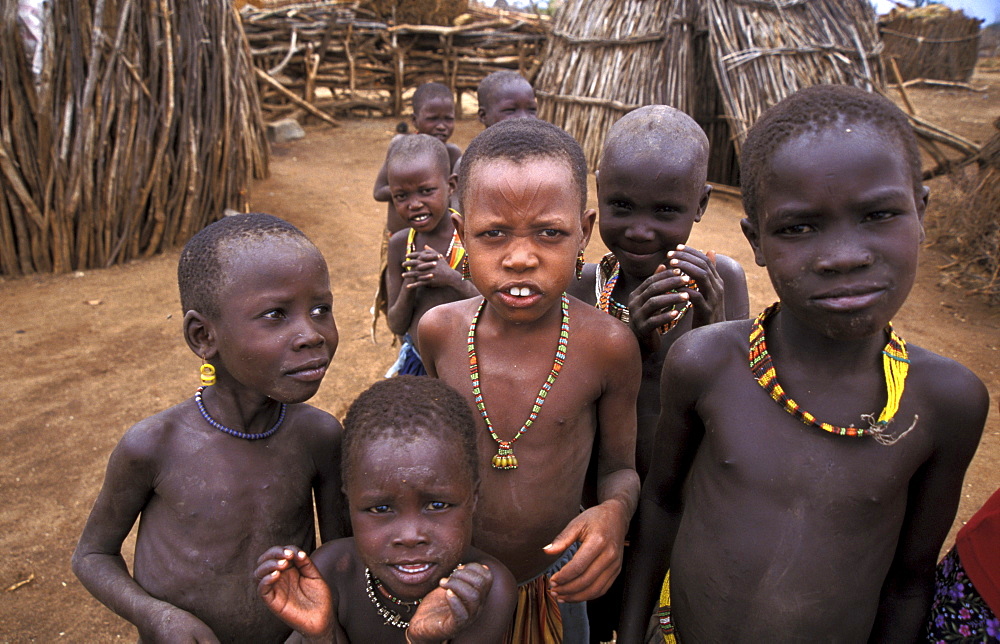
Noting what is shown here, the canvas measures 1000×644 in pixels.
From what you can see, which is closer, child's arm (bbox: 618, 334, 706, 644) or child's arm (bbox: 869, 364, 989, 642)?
child's arm (bbox: 869, 364, 989, 642)

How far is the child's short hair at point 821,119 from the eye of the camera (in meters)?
1.24

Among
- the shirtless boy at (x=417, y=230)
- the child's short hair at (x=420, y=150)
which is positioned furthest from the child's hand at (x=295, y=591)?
the child's short hair at (x=420, y=150)

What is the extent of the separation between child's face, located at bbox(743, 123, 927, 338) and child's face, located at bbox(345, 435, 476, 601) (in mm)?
754

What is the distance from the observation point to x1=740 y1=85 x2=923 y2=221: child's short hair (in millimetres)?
1240

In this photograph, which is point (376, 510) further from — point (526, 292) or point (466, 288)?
point (466, 288)

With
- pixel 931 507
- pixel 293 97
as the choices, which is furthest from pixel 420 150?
pixel 293 97

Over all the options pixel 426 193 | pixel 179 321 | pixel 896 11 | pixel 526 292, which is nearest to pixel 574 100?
pixel 179 321

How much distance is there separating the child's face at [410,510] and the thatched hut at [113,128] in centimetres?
531

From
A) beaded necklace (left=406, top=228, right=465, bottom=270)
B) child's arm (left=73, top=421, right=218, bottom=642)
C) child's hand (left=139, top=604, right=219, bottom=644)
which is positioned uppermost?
beaded necklace (left=406, top=228, right=465, bottom=270)

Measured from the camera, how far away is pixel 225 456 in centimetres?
161

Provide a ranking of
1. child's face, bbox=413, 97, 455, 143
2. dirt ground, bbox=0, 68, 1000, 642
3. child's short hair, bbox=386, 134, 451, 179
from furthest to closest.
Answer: child's face, bbox=413, 97, 455, 143 < child's short hair, bbox=386, 134, 451, 179 < dirt ground, bbox=0, 68, 1000, 642

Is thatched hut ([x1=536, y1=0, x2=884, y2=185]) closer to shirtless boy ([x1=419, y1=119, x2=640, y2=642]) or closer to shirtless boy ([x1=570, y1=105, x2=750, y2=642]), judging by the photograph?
shirtless boy ([x1=570, y1=105, x2=750, y2=642])

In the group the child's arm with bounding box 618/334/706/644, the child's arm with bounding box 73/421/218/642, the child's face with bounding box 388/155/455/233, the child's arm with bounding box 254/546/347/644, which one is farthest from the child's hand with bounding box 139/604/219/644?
the child's face with bounding box 388/155/455/233

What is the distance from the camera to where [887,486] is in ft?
4.30
